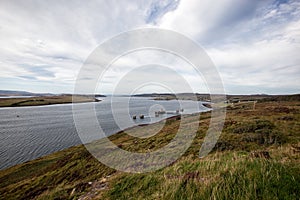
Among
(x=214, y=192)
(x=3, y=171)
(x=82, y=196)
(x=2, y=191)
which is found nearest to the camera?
(x=214, y=192)

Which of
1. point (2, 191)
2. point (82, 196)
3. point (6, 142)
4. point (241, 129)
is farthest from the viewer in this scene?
point (6, 142)

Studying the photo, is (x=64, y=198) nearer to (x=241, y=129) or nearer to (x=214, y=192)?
(x=214, y=192)

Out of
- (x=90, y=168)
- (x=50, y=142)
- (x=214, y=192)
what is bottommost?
(x=50, y=142)

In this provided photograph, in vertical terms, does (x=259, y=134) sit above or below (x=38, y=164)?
above

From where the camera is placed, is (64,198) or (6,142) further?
(6,142)

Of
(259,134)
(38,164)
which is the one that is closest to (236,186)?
(259,134)

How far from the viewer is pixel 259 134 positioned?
15.7 meters

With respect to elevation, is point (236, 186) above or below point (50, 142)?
above

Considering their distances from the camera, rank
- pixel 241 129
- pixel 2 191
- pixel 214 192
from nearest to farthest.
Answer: pixel 214 192 → pixel 2 191 → pixel 241 129

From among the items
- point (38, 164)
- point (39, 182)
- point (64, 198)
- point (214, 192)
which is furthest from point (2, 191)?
point (214, 192)

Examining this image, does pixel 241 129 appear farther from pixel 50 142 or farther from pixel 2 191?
pixel 50 142

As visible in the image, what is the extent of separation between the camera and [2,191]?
1555cm

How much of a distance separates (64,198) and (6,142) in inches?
1506

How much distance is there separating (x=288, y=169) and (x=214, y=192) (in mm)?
2391
